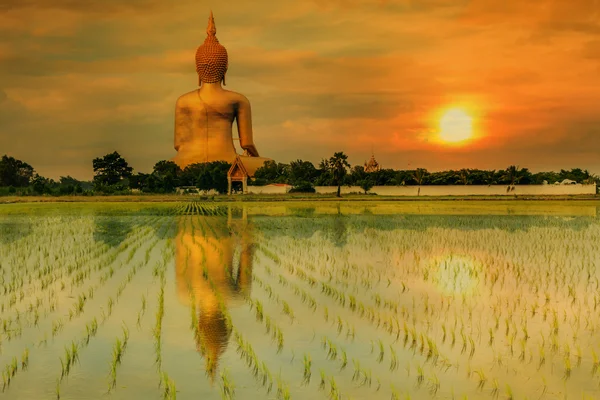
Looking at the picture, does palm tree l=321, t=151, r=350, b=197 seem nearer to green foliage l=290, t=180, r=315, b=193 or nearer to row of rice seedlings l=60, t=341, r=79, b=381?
green foliage l=290, t=180, r=315, b=193

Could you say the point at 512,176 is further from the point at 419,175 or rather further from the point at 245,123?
the point at 245,123

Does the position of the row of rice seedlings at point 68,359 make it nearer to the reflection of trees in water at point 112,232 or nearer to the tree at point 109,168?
the reflection of trees in water at point 112,232

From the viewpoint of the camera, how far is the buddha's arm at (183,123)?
3743 inches

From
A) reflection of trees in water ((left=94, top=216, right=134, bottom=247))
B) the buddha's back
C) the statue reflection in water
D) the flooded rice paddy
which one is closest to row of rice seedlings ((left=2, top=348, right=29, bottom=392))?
the flooded rice paddy

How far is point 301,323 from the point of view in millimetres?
9281

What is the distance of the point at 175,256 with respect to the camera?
17797 mm

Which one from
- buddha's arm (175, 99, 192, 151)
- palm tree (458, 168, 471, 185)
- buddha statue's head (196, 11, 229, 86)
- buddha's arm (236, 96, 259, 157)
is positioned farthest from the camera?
buddha's arm (236, 96, 259, 157)

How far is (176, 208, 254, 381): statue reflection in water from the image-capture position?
27.6ft

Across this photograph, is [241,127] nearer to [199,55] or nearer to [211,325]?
[199,55]

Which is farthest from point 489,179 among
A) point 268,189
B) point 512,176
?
point 268,189

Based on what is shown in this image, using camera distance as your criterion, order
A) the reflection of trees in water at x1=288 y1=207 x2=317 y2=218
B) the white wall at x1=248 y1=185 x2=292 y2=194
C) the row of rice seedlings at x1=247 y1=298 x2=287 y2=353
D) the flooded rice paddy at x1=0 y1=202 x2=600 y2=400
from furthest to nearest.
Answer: the white wall at x1=248 y1=185 x2=292 y2=194 → the reflection of trees in water at x1=288 y1=207 x2=317 y2=218 → the row of rice seedlings at x1=247 y1=298 x2=287 y2=353 → the flooded rice paddy at x1=0 y1=202 x2=600 y2=400

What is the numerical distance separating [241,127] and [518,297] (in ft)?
282

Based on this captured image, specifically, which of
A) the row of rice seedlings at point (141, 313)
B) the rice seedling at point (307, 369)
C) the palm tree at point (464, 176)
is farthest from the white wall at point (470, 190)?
the rice seedling at point (307, 369)

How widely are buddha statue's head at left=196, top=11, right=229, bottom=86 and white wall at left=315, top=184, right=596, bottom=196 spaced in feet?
78.1
